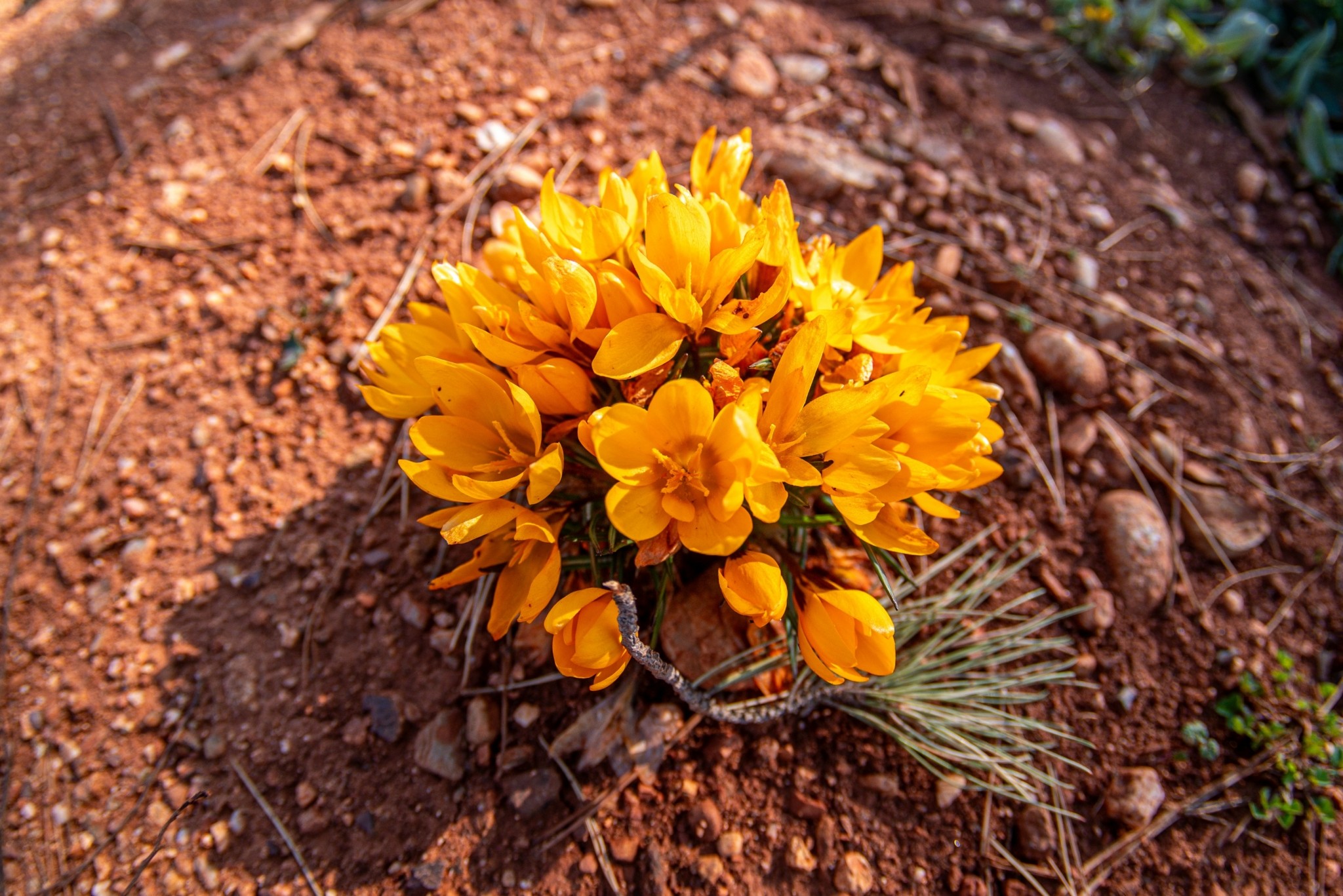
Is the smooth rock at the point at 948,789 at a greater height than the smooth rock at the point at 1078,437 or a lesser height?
lesser

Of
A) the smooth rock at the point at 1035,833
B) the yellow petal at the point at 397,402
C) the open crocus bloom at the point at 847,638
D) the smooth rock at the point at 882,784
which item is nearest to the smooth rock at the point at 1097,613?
the smooth rock at the point at 1035,833

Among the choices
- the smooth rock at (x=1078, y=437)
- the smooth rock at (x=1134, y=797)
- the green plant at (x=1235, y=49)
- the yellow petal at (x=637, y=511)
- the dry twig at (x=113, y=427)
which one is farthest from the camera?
the green plant at (x=1235, y=49)

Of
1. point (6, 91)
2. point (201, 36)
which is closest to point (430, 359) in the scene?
point (201, 36)

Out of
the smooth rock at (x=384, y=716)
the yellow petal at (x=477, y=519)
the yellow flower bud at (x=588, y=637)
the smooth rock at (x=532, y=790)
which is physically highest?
the yellow petal at (x=477, y=519)

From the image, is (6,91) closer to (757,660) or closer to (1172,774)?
(757,660)

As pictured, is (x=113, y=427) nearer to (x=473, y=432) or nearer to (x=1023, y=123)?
(x=473, y=432)

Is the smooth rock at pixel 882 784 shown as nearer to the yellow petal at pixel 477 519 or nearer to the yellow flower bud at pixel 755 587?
the yellow flower bud at pixel 755 587

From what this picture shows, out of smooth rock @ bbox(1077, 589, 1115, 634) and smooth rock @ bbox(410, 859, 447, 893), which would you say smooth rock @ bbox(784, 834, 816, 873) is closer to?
smooth rock @ bbox(410, 859, 447, 893)
